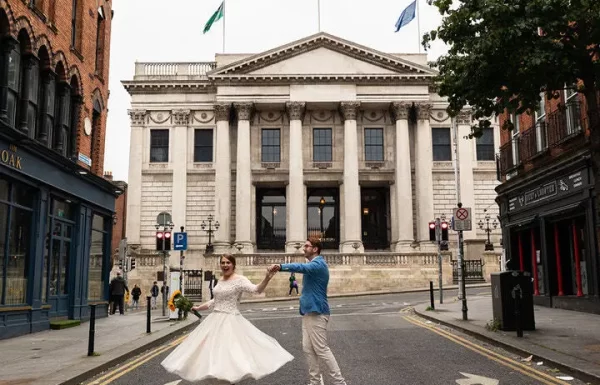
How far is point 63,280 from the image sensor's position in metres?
19.2

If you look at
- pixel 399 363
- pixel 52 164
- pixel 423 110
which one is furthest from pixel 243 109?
pixel 399 363

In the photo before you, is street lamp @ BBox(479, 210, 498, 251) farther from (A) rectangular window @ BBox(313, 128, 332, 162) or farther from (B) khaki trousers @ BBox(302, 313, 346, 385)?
(B) khaki trousers @ BBox(302, 313, 346, 385)

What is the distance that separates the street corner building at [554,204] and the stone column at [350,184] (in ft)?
69.3

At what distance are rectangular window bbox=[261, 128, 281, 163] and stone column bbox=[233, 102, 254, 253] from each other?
1.80 meters

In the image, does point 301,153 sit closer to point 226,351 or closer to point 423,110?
point 423,110

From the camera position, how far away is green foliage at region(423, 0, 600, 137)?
10078mm

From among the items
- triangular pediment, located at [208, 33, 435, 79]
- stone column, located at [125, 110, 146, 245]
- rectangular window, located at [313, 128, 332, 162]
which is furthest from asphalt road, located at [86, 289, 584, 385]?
stone column, located at [125, 110, 146, 245]

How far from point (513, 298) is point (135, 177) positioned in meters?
39.8

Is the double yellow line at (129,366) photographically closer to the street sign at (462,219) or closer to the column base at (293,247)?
the street sign at (462,219)

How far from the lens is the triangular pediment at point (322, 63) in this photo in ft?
156

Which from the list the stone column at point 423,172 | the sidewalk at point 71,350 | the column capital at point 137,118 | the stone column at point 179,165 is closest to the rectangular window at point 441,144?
the stone column at point 423,172

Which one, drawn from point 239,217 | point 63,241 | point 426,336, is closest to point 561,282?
point 426,336

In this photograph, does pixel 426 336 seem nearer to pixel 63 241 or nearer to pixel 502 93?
pixel 502 93

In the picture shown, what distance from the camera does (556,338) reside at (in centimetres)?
1222
